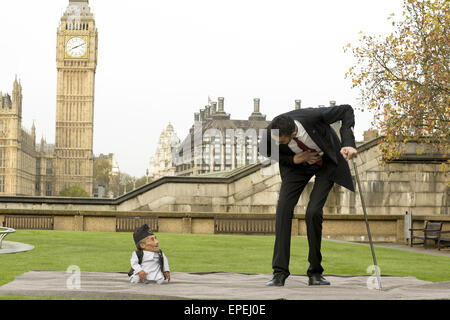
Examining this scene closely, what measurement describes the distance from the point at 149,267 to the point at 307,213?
67.2 inches

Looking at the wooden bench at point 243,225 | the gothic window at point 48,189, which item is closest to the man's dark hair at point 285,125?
the wooden bench at point 243,225

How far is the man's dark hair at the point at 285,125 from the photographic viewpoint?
6.17 m

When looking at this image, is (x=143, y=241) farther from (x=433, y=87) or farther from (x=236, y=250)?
→ (x=433, y=87)

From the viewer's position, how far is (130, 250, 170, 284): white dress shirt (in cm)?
648

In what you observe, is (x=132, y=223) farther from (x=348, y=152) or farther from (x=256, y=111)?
(x=256, y=111)

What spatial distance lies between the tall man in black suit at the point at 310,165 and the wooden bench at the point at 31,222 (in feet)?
47.0

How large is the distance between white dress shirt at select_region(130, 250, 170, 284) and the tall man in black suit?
1.12 m

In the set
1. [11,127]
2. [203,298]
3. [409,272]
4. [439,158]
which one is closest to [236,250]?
[409,272]

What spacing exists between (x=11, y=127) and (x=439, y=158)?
368ft

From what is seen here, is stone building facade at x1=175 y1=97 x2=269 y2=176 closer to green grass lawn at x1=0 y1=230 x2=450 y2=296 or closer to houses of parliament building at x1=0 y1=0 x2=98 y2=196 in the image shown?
houses of parliament building at x1=0 y1=0 x2=98 y2=196

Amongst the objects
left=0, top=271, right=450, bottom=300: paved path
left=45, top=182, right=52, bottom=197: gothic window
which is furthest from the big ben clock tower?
left=0, top=271, right=450, bottom=300: paved path

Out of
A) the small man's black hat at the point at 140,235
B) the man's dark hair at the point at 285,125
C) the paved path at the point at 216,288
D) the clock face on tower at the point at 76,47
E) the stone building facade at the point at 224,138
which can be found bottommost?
the paved path at the point at 216,288

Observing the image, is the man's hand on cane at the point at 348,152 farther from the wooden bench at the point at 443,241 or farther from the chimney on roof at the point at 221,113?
the chimney on roof at the point at 221,113
